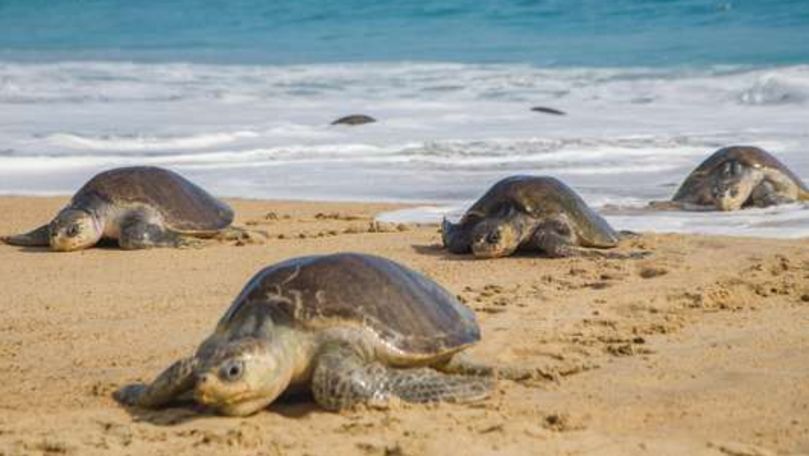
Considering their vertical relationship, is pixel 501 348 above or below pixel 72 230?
below

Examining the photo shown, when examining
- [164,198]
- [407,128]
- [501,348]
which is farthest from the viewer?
[407,128]

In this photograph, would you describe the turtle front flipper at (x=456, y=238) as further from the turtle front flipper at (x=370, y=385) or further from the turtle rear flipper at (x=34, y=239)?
the turtle front flipper at (x=370, y=385)

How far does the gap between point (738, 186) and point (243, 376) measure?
22.6ft

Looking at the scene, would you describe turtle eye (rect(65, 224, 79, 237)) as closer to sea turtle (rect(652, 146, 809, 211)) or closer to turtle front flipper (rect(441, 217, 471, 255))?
turtle front flipper (rect(441, 217, 471, 255))

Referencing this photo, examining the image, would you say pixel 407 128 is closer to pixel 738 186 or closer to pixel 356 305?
pixel 738 186

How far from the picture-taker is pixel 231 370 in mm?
4879

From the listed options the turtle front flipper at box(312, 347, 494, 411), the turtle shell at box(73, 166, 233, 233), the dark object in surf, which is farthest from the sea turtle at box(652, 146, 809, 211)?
the dark object in surf

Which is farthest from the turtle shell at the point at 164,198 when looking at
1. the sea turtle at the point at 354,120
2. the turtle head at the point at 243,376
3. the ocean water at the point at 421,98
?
the sea turtle at the point at 354,120

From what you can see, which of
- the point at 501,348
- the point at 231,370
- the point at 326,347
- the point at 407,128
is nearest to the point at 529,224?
the point at 501,348

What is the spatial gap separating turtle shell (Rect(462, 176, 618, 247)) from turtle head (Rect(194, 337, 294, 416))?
13.1ft

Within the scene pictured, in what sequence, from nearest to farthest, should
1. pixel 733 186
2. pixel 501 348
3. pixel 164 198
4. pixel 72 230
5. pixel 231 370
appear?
1. pixel 231 370
2. pixel 501 348
3. pixel 72 230
4. pixel 164 198
5. pixel 733 186

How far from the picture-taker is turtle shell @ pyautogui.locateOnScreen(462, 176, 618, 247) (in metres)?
8.91

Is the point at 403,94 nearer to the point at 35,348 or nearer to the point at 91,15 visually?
the point at 35,348

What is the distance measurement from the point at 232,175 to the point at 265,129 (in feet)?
12.1
